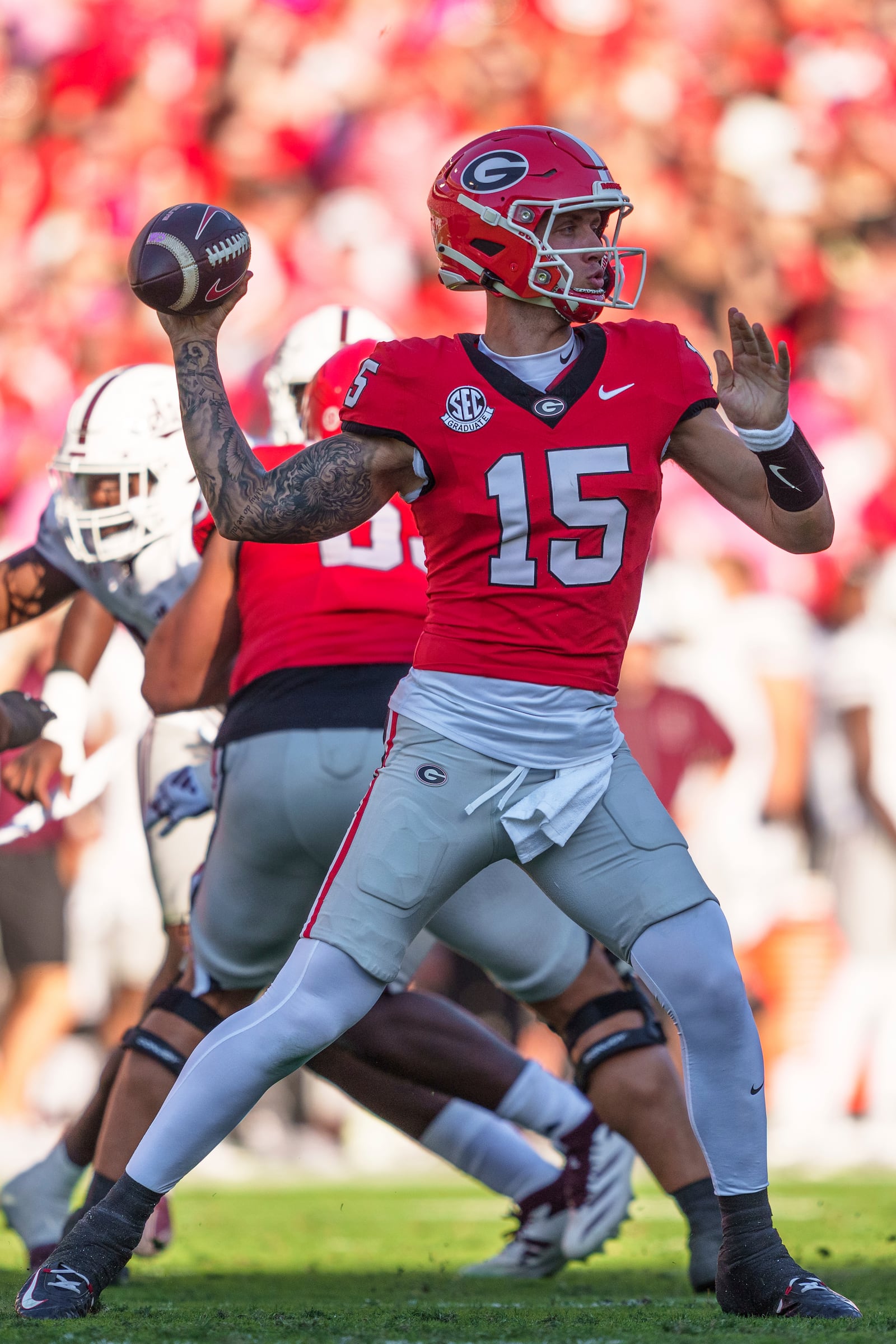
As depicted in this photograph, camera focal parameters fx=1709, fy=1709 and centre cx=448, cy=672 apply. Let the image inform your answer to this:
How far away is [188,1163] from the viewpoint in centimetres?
256

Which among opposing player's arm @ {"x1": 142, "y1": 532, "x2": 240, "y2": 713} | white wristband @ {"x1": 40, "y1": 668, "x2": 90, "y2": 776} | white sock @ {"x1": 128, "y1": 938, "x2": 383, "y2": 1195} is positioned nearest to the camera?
white sock @ {"x1": 128, "y1": 938, "x2": 383, "y2": 1195}

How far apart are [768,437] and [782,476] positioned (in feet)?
0.23

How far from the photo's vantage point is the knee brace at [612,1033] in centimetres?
341

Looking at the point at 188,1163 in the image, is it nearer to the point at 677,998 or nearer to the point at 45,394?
the point at 677,998

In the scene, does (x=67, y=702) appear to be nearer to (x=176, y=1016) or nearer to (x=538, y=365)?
(x=176, y=1016)

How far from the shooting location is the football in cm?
267

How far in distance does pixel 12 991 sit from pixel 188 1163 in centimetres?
406

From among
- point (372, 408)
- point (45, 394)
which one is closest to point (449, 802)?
point (372, 408)

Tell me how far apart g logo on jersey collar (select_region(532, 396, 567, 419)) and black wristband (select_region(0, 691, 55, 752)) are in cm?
141

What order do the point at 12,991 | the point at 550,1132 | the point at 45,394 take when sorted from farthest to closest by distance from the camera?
1. the point at 45,394
2. the point at 12,991
3. the point at 550,1132

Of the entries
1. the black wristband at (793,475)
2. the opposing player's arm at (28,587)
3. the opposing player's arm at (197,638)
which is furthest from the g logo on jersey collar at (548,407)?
the opposing player's arm at (28,587)

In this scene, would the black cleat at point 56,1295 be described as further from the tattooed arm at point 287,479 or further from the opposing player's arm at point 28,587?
the opposing player's arm at point 28,587

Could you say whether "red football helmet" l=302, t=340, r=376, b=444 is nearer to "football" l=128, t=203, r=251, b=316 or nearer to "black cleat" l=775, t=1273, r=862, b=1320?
"football" l=128, t=203, r=251, b=316

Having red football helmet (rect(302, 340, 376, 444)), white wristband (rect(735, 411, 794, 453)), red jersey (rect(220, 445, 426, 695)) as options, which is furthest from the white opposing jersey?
white wristband (rect(735, 411, 794, 453))
